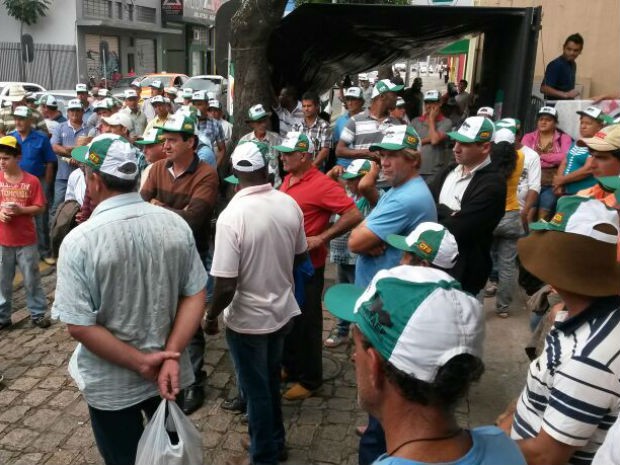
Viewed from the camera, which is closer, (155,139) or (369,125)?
(155,139)

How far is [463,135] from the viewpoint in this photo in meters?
3.73

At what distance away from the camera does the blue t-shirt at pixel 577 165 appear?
5.80 meters

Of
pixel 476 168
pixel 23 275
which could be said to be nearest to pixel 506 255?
pixel 476 168

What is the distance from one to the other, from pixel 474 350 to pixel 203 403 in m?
3.28

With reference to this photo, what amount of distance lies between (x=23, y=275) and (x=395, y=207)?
4.04 metres

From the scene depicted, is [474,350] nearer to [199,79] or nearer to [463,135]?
[463,135]

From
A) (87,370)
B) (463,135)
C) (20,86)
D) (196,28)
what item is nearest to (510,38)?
(463,135)

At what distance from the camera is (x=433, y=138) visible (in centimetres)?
775

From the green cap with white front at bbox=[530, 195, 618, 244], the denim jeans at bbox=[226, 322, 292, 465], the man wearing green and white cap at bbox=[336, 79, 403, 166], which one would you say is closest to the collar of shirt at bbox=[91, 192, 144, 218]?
the denim jeans at bbox=[226, 322, 292, 465]

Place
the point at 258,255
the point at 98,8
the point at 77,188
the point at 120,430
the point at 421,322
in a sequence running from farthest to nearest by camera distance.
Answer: the point at 98,8
the point at 77,188
the point at 258,255
the point at 120,430
the point at 421,322

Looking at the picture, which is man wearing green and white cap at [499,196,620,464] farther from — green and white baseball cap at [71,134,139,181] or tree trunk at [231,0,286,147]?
tree trunk at [231,0,286,147]

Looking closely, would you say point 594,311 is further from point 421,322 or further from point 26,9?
point 26,9

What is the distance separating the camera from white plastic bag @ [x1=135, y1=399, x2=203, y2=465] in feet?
8.12

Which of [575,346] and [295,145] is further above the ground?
[295,145]
